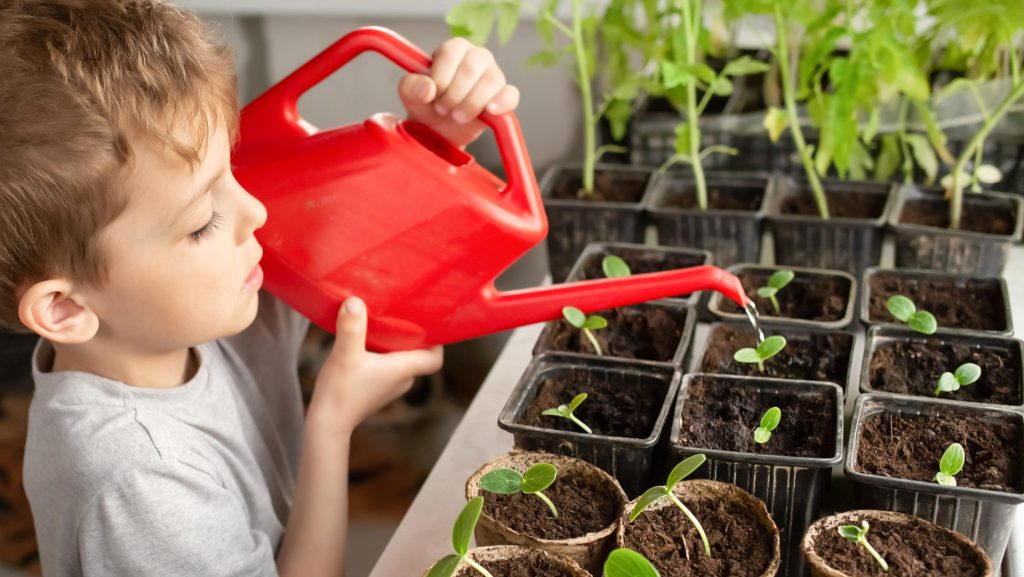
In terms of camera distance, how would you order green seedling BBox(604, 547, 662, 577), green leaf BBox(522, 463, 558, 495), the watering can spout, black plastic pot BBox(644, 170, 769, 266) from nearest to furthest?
green seedling BBox(604, 547, 662, 577), green leaf BBox(522, 463, 558, 495), the watering can spout, black plastic pot BBox(644, 170, 769, 266)

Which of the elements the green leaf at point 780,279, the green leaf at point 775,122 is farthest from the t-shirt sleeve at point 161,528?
the green leaf at point 775,122

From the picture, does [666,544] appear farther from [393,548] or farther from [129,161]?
[129,161]

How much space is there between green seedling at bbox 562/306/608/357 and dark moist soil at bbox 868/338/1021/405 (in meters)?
0.27

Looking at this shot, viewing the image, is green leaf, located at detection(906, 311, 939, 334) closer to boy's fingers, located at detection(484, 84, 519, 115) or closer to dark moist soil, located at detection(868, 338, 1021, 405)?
dark moist soil, located at detection(868, 338, 1021, 405)

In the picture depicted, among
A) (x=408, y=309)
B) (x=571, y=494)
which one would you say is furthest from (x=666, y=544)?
(x=408, y=309)

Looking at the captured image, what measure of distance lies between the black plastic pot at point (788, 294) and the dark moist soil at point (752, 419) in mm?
148

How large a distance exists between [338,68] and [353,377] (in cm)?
31

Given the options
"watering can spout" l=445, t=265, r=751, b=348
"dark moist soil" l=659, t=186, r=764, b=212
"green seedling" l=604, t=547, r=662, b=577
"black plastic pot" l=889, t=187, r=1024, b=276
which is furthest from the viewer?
"dark moist soil" l=659, t=186, r=764, b=212

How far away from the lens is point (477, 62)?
1005mm

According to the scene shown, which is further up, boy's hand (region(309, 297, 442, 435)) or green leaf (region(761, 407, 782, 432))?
green leaf (region(761, 407, 782, 432))

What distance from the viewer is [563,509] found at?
823 mm

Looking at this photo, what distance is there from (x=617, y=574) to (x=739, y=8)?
885 millimetres

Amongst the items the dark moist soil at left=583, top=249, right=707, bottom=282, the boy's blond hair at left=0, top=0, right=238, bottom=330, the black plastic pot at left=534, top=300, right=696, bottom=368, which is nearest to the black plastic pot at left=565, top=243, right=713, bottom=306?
the dark moist soil at left=583, top=249, right=707, bottom=282

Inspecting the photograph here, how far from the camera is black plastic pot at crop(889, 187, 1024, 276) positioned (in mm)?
1221
